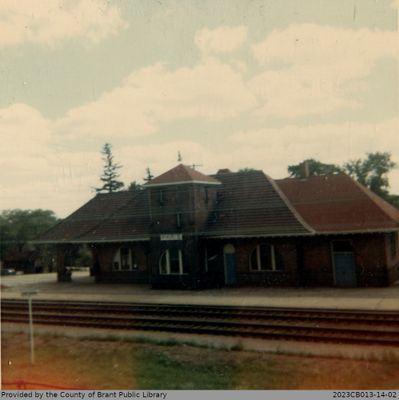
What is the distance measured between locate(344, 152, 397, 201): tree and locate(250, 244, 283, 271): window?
Result: 24.2m

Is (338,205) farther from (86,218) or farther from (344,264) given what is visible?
(86,218)

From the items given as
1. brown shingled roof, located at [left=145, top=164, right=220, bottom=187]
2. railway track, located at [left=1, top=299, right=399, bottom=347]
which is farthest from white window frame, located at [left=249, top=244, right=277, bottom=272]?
railway track, located at [left=1, top=299, right=399, bottom=347]

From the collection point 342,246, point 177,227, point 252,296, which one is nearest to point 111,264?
point 177,227

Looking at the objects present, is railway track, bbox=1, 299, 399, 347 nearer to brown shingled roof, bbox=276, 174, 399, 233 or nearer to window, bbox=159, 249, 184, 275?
window, bbox=159, 249, 184, 275

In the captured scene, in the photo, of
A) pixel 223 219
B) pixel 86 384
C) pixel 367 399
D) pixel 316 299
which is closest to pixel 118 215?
pixel 223 219

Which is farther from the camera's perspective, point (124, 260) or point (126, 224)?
point (126, 224)

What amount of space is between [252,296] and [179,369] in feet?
34.8

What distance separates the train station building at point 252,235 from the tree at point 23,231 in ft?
88.3

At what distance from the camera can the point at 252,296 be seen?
20.1 meters

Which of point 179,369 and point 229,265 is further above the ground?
point 229,265

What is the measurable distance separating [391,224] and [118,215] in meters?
18.0

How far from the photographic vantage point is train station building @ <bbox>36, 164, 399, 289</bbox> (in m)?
22.6

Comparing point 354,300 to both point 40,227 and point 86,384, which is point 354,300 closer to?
point 86,384

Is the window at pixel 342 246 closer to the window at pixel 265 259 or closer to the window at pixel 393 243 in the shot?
the window at pixel 393 243
